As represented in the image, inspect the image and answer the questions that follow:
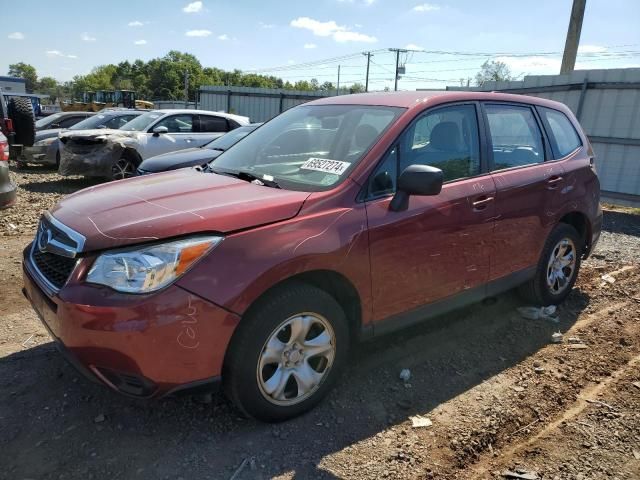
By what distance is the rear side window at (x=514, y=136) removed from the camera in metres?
3.79

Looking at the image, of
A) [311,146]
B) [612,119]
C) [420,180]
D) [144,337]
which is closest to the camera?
[144,337]

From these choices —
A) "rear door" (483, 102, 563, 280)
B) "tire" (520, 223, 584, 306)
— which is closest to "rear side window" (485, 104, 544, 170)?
"rear door" (483, 102, 563, 280)

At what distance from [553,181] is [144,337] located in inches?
133

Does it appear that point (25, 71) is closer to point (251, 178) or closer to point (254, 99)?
point (254, 99)

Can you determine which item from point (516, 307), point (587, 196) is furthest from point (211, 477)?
point (587, 196)

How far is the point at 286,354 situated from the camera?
269 centimetres

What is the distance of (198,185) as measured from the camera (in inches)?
121

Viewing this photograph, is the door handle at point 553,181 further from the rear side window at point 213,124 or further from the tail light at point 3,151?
the rear side window at point 213,124

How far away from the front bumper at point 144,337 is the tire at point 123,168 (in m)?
8.15

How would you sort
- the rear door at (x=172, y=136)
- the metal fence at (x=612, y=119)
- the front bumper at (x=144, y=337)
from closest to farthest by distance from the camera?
the front bumper at (x=144, y=337) → the metal fence at (x=612, y=119) → the rear door at (x=172, y=136)

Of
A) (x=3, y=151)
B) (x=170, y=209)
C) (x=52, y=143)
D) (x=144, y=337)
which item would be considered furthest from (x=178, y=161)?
(x=52, y=143)

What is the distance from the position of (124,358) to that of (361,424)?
52.5 inches

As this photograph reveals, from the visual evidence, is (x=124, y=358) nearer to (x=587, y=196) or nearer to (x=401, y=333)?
(x=401, y=333)

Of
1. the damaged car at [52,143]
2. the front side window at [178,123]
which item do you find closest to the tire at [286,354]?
the front side window at [178,123]
